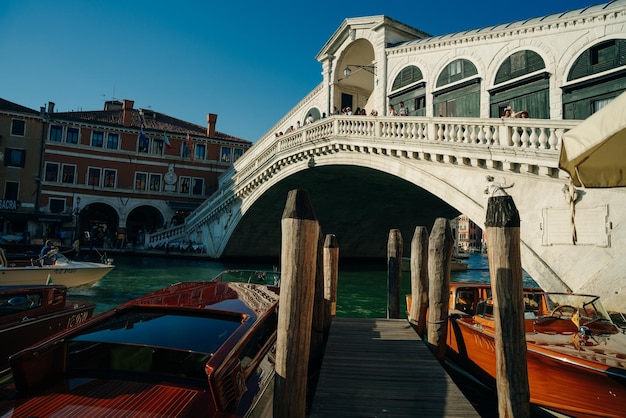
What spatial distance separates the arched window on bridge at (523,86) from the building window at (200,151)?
20.8 m

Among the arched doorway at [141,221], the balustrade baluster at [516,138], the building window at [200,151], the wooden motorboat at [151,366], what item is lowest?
the wooden motorboat at [151,366]

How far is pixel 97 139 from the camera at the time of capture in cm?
2520

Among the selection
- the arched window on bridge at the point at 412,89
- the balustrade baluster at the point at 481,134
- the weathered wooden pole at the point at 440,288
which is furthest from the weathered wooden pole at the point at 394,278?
the arched window on bridge at the point at 412,89

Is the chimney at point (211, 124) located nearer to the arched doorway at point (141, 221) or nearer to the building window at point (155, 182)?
the building window at point (155, 182)

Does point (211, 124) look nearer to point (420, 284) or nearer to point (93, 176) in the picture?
point (93, 176)

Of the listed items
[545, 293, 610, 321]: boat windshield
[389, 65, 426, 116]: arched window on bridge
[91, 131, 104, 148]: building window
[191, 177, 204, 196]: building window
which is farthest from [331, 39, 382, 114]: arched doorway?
[91, 131, 104, 148]: building window

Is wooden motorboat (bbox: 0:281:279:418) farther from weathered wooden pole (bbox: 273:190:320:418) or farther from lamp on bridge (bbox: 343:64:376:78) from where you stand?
lamp on bridge (bbox: 343:64:376:78)

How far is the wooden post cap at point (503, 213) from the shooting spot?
2.76 metres

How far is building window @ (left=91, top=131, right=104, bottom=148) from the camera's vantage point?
2508cm

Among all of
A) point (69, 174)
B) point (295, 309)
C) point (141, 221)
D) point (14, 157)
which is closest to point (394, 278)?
point (295, 309)

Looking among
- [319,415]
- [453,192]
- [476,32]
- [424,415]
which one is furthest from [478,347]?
[476,32]

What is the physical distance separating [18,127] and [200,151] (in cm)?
1032

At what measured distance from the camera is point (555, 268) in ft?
22.8

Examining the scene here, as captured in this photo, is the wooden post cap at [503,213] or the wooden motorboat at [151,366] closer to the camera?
the wooden motorboat at [151,366]
